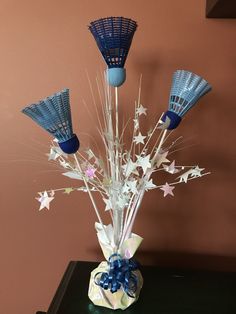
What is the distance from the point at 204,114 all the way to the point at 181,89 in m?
0.27

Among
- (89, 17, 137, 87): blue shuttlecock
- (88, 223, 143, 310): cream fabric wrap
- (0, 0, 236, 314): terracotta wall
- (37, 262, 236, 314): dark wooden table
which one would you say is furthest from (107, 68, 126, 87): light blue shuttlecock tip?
(37, 262, 236, 314): dark wooden table

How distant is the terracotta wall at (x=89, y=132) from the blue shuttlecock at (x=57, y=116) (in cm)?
28

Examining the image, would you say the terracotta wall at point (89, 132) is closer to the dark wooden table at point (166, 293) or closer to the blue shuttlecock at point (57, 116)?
the dark wooden table at point (166, 293)

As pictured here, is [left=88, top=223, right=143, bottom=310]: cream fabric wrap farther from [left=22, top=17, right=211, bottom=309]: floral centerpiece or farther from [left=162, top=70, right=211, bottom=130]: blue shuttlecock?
[left=162, top=70, right=211, bottom=130]: blue shuttlecock

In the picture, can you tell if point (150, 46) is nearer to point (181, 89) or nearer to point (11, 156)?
point (181, 89)

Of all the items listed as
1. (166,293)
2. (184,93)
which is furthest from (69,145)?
(166,293)

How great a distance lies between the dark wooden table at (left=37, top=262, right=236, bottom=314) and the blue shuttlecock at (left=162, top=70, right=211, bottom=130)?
0.50m

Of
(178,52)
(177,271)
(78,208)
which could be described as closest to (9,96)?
(78,208)

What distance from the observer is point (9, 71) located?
4.03 feet

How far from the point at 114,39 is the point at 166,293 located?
2.44 feet

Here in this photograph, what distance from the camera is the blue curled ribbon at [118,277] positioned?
0.99 meters

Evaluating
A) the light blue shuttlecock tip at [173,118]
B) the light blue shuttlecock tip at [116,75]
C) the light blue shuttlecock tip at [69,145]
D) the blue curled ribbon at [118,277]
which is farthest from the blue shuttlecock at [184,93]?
the blue curled ribbon at [118,277]

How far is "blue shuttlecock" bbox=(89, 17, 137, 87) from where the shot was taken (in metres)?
0.96

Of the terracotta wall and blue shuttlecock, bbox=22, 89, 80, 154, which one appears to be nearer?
blue shuttlecock, bbox=22, 89, 80, 154
